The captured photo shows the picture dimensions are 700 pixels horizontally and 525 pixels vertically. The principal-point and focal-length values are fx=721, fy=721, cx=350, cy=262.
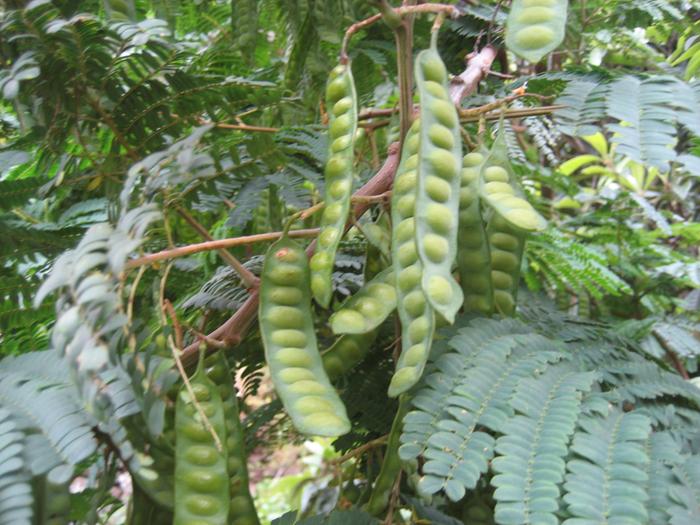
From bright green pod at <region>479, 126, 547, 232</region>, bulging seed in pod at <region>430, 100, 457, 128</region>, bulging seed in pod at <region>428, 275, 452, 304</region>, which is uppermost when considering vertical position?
bulging seed in pod at <region>430, 100, 457, 128</region>

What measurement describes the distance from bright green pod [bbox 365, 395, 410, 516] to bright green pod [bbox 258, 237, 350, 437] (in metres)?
0.13

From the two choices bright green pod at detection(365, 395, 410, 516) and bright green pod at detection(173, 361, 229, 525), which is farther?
bright green pod at detection(365, 395, 410, 516)

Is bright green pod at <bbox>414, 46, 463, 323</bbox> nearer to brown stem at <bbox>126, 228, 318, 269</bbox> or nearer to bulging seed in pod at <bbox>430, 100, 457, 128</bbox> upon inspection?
bulging seed in pod at <bbox>430, 100, 457, 128</bbox>

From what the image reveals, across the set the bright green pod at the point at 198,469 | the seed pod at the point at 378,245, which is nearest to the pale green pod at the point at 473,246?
the seed pod at the point at 378,245

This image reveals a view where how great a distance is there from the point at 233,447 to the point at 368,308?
0.98ft

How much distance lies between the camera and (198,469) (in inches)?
39.4

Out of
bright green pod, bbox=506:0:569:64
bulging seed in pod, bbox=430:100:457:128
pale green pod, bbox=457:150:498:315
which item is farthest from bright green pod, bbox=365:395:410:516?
bright green pod, bbox=506:0:569:64

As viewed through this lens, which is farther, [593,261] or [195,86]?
[593,261]

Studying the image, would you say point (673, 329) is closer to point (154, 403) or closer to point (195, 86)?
point (195, 86)

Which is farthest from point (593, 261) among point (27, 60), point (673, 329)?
point (27, 60)

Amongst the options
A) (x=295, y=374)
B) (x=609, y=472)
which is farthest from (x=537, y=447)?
(x=295, y=374)

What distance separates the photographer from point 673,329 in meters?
1.97

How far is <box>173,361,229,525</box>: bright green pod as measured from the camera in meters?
0.99

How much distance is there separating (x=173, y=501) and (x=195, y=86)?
0.78m
